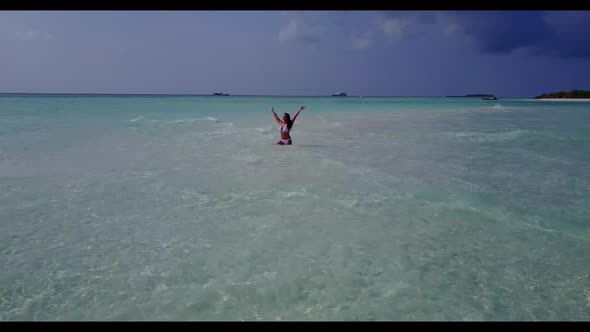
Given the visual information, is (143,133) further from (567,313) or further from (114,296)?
(567,313)

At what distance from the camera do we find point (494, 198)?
6695 millimetres

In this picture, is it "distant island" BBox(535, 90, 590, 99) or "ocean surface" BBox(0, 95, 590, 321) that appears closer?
"ocean surface" BBox(0, 95, 590, 321)

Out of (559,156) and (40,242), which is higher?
(559,156)

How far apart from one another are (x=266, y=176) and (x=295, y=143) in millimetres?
5923

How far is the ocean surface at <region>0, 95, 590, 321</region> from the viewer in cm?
338

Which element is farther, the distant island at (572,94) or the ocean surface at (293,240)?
the distant island at (572,94)

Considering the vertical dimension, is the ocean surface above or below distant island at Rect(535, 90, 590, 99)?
below

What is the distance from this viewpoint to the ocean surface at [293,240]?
3381mm

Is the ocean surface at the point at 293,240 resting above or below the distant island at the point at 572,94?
below

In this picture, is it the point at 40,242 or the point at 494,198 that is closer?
the point at 40,242

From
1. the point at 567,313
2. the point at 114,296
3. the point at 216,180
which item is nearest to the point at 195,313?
the point at 114,296

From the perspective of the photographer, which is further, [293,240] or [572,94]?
[572,94]

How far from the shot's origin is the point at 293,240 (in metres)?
4.77

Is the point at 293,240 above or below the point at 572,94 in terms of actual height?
below
